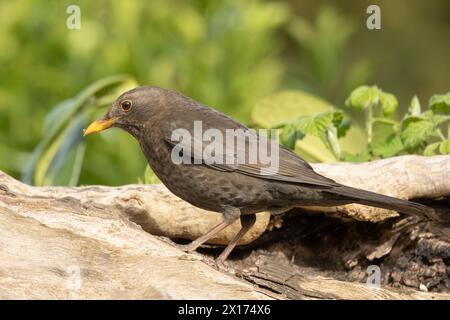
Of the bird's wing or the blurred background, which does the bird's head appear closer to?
the bird's wing

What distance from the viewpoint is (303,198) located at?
15.0 feet

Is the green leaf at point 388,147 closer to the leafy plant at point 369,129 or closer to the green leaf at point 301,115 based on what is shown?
the leafy plant at point 369,129

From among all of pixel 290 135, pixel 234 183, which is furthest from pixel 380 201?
pixel 290 135

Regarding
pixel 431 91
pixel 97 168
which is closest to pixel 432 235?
pixel 97 168

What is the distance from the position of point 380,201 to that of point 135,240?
3.94 feet

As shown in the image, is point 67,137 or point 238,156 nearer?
point 238,156

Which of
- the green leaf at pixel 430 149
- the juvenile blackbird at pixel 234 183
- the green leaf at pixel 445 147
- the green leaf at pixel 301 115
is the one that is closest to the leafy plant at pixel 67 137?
the green leaf at pixel 301 115

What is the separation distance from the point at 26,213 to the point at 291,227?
1475mm

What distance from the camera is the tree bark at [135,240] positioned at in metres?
3.72

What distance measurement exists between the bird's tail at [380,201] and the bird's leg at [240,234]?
0.48m

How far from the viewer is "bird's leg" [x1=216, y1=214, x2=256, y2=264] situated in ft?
15.0

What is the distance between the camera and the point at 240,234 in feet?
15.4

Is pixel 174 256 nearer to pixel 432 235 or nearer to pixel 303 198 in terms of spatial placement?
pixel 303 198

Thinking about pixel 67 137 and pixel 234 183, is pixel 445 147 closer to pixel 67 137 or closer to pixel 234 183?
pixel 234 183
